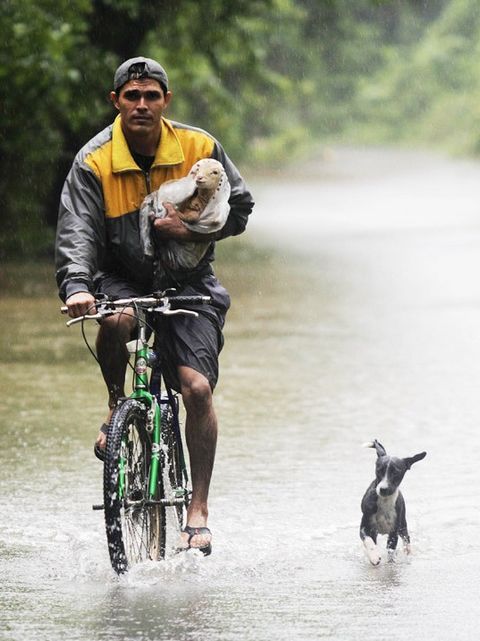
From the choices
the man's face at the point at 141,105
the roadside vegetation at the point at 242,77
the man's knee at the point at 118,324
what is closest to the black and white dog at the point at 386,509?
the man's knee at the point at 118,324

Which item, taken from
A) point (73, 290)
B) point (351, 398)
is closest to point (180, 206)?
point (73, 290)

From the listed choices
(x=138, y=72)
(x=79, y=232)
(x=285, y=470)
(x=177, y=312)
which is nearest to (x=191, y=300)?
(x=177, y=312)

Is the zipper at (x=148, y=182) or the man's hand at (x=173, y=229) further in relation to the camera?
the zipper at (x=148, y=182)

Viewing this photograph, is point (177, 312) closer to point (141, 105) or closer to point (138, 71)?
point (141, 105)

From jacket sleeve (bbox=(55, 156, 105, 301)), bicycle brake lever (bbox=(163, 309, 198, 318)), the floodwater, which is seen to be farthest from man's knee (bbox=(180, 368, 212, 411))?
the floodwater

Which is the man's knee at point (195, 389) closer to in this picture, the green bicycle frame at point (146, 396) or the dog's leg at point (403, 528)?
the green bicycle frame at point (146, 396)

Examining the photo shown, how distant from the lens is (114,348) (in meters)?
6.36

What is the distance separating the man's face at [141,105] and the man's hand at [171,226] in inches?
12.7

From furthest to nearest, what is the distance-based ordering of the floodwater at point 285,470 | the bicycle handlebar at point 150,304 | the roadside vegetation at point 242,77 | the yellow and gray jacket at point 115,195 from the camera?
1. the roadside vegetation at point 242,77
2. the yellow and gray jacket at point 115,195
3. the bicycle handlebar at point 150,304
4. the floodwater at point 285,470

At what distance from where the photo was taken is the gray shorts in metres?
6.37

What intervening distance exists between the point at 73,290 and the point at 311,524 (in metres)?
1.71

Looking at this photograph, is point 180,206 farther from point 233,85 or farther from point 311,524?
point 233,85

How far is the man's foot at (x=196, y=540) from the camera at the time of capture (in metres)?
6.27

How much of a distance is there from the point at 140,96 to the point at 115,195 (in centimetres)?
38
